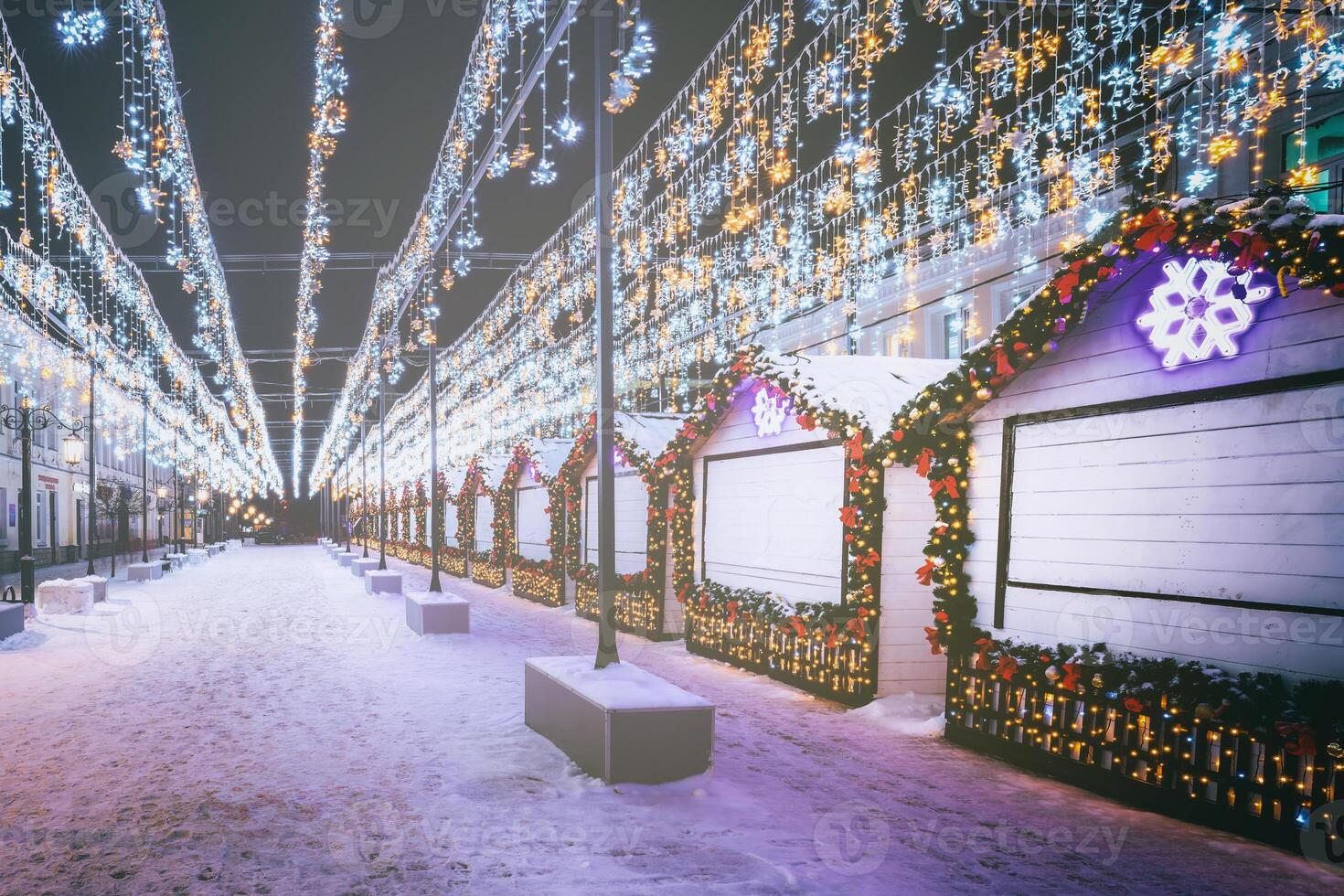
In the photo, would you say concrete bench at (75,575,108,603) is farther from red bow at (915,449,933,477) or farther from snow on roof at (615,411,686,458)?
red bow at (915,449,933,477)

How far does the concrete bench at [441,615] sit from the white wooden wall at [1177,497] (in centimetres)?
929

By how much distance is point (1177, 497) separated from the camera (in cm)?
624

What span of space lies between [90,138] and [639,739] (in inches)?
424

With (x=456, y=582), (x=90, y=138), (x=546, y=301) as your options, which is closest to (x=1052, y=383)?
(x=90, y=138)

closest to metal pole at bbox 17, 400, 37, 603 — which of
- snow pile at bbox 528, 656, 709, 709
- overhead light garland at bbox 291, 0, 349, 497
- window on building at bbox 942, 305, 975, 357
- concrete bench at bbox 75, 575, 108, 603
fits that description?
concrete bench at bbox 75, 575, 108, 603

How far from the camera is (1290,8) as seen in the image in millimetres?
11352

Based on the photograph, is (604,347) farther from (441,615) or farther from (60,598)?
(60,598)

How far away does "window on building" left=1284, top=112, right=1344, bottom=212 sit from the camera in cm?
1206

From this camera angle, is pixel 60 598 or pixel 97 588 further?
pixel 97 588

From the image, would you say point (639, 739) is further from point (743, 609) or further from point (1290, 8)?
point (1290, 8)

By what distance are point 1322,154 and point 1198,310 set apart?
9585 mm

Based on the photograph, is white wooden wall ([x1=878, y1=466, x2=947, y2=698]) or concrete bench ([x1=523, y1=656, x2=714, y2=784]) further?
white wooden wall ([x1=878, y1=466, x2=947, y2=698])

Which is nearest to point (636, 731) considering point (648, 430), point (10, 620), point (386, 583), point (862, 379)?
point (862, 379)

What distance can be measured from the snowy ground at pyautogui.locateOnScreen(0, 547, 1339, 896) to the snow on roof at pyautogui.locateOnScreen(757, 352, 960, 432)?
10.3 ft
